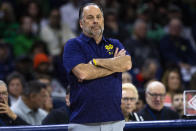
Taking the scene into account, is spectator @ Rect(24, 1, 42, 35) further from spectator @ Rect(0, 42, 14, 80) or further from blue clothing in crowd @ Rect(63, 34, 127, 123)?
blue clothing in crowd @ Rect(63, 34, 127, 123)

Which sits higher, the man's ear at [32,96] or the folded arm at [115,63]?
the folded arm at [115,63]

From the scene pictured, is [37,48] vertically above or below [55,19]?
below

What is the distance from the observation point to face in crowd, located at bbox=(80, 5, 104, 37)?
11.5 ft

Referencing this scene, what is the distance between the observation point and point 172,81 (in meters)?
7.17

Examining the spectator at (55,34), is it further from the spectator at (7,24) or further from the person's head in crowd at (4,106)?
the person's head in crowd at (4,106)

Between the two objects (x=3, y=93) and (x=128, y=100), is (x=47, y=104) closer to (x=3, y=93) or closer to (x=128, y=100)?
(x=128, y=100)

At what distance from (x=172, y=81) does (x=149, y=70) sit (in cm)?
100

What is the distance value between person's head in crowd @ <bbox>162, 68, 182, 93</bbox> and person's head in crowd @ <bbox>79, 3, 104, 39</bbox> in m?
3.75

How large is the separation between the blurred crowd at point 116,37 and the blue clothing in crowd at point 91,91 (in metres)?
2.70

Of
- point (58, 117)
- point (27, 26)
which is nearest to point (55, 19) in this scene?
point (27, 26)

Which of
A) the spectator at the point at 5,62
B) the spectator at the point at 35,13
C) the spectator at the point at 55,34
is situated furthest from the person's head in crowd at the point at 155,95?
the spectator at the point at 35,13

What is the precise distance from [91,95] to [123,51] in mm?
529

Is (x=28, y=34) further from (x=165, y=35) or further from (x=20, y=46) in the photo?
(x=165, y=35)

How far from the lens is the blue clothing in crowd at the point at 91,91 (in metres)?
3.35
